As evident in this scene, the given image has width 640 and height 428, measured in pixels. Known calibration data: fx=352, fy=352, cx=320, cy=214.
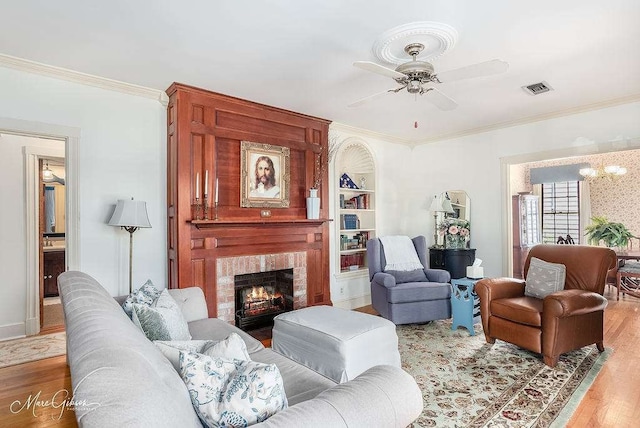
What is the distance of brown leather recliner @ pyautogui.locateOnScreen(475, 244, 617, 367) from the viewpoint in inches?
113

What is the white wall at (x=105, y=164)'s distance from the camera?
121 inches

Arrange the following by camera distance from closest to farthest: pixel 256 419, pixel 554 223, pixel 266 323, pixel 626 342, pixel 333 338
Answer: pixel 256 419 → pixel 333 338 → pixel 626 342 → pixel 266 323 → pixel 554 223

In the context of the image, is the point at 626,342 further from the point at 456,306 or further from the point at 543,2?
the point at 543,2

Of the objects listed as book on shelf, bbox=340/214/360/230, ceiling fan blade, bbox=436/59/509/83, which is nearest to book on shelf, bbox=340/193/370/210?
book on shelf, bbox=340/214/360/230

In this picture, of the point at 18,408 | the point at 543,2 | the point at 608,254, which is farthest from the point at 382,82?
the point at 18,408

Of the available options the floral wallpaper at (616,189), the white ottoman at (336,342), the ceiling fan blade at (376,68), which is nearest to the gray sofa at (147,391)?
the white ottoman at (336,342)

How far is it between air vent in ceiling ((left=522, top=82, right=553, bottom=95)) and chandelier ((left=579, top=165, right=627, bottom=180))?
3.90 metres

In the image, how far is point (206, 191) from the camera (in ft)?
11.8

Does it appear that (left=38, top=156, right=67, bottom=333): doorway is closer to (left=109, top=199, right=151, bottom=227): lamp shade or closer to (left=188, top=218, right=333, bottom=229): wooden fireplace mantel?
(left=109, top=199, right=151, bottom=227): lamp shade

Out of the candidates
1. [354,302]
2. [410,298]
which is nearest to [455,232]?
[410,298]

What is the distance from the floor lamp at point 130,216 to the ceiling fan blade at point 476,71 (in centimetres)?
273

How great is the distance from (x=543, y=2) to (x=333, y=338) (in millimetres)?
2470

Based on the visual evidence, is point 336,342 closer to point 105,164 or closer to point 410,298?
point 410,298

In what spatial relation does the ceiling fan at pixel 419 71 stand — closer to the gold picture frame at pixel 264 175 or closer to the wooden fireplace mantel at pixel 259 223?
the gold picture frame at pixel 264 175
